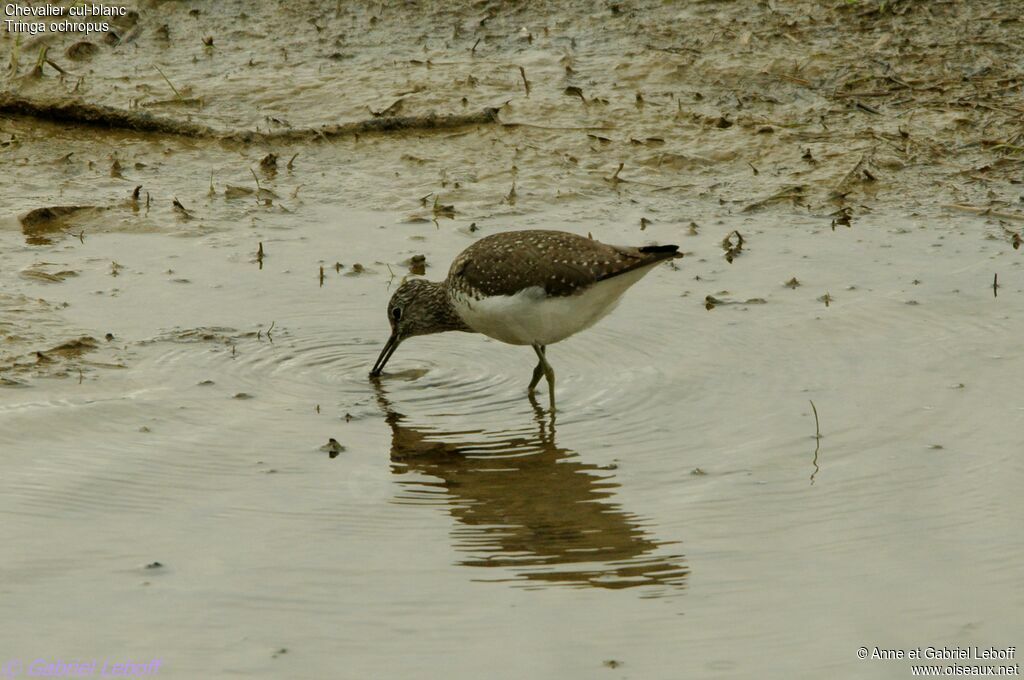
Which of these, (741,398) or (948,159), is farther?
(948,159)

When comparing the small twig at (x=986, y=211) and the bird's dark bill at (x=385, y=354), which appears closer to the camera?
the bird's dark bill at (x=385, y=354)

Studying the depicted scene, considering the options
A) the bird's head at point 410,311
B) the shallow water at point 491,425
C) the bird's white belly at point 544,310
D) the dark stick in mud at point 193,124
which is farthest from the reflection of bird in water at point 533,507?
the dark stick in mud at point 193,124

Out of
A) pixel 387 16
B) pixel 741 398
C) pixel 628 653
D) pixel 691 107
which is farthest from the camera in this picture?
pixel 387 16

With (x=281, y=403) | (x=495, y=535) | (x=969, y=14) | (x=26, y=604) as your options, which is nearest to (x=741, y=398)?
(x=495, y=535)

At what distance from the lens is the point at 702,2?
1273cm

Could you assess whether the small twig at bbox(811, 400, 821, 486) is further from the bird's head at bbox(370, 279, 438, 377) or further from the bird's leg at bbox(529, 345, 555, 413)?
the bird's head at bbox(370, 279, 438, 377)

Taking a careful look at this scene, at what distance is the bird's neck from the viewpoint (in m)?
7.92

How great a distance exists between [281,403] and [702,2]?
23.9 ft

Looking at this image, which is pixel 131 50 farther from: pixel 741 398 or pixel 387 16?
pixel 741 398

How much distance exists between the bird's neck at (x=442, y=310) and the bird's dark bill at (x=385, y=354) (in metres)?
0.29

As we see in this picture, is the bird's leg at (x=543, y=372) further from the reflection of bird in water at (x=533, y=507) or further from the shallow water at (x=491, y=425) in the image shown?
the reflection of bird in water at (x=533, y=507)

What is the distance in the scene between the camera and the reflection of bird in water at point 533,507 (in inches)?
212

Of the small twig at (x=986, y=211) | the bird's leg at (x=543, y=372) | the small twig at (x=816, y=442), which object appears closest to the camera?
the small twig at (x=816, y=442)

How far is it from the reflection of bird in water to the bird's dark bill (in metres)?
0.62
